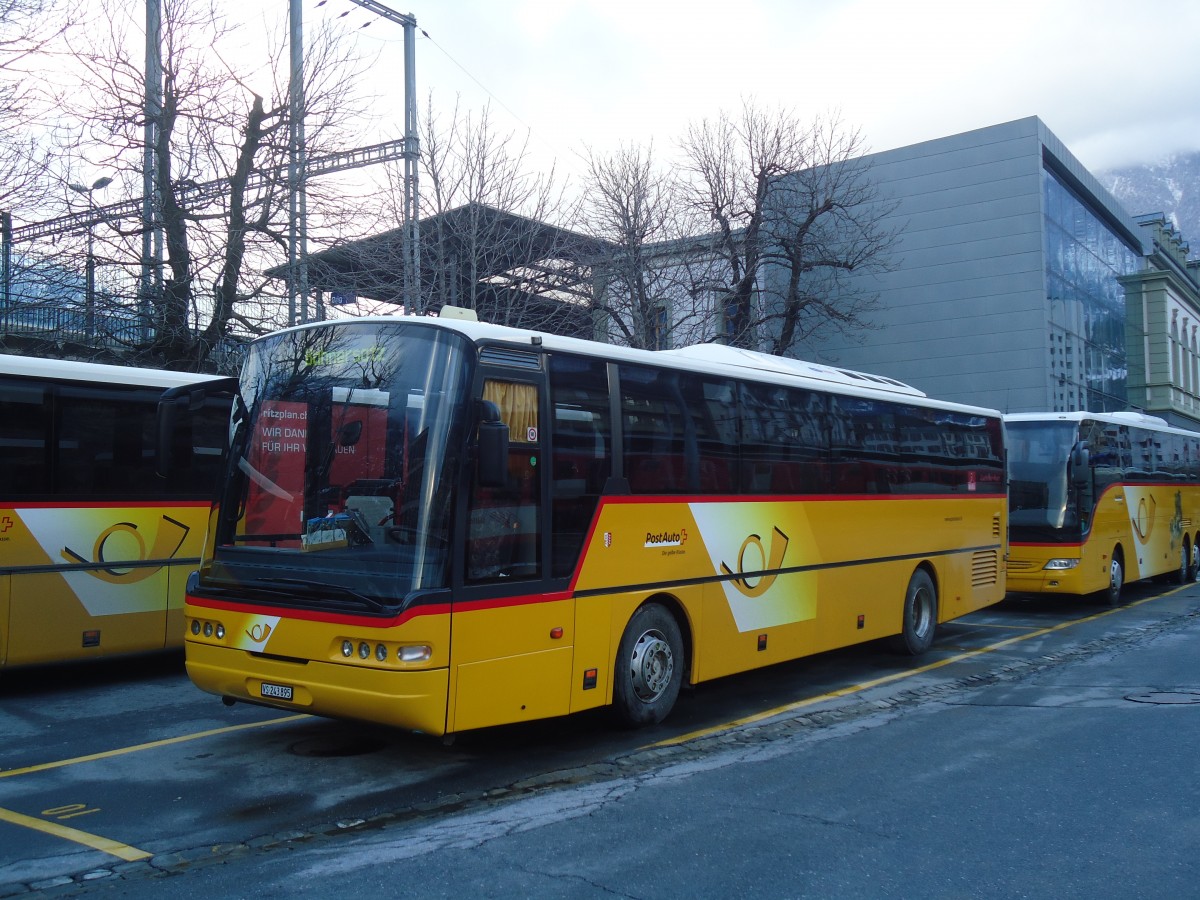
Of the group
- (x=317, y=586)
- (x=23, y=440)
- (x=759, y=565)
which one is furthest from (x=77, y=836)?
(x=759, y=565)

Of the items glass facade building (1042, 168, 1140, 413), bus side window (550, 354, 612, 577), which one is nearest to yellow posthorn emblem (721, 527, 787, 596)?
bus side window (550, 354, 612, 577)

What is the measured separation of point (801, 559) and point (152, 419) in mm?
6350

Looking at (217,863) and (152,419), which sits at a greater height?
(152,419)

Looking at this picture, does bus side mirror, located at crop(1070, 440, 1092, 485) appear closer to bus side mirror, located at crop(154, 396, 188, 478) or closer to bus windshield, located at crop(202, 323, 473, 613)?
bus windshield, located at crop(202, 323, 473, 613)

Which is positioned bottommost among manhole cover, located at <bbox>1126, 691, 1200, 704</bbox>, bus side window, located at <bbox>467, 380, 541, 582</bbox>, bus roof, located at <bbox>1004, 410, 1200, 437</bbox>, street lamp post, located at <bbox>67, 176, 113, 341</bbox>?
manhole cover, located at <bbox>1126, 691, 1200, 704</bbox>

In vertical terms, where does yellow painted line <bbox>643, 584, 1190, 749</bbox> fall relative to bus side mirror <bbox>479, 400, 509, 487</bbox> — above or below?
below

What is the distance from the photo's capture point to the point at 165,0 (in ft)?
55.6

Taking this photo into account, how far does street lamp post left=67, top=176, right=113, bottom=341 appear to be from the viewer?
16109 mm

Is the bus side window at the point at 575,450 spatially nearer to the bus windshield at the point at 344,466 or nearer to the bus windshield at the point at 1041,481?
the bus windshield at the point at 344,466

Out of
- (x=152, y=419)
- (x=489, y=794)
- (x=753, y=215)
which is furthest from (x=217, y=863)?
(x=753, y=215)

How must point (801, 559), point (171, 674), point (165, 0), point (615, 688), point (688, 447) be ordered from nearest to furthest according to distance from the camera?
point (615, 688) < point (688, 447) < point (801, 559) < point (171, 674) < point (165, 0)

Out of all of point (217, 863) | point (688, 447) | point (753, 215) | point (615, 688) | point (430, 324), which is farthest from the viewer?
point (753, 215)

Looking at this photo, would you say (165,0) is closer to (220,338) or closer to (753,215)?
(220,338)

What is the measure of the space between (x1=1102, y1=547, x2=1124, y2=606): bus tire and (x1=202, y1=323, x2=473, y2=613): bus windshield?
13937 millimetres
